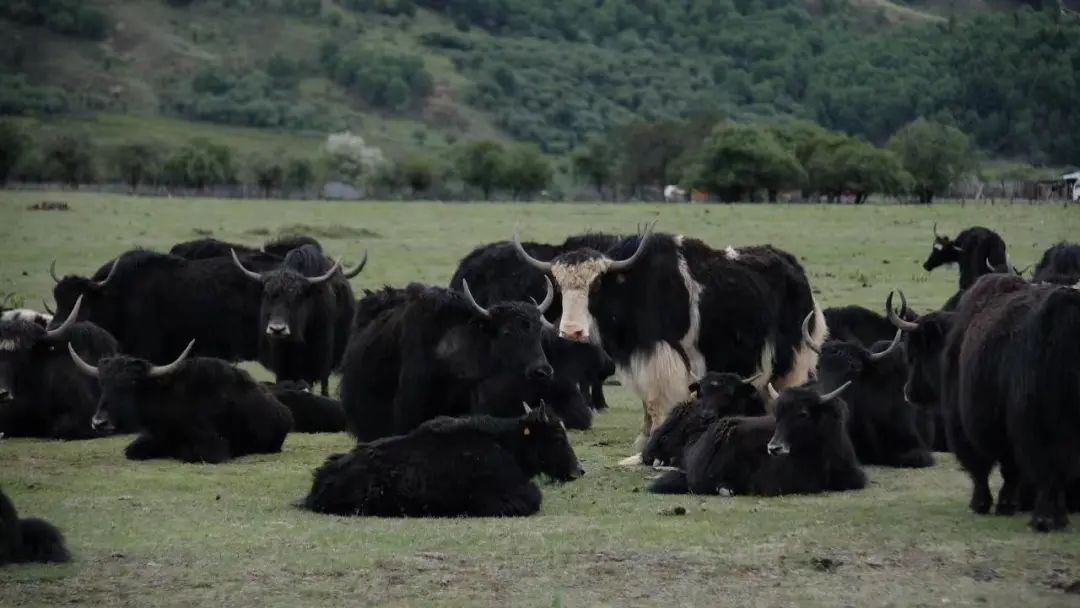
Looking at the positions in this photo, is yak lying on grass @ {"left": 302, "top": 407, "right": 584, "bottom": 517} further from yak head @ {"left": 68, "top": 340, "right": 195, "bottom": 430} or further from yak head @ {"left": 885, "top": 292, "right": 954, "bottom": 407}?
yak head @ {"left": 68, "top": 340, "right": 195, "bottom": 430}

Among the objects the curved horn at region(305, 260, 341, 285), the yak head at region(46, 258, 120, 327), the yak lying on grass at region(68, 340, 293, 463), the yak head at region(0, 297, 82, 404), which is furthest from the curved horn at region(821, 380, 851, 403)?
the yak head at region(46, 258, 120, 327)

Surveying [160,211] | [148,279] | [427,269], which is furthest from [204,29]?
[148,279]

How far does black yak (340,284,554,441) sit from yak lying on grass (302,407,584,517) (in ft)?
5.77

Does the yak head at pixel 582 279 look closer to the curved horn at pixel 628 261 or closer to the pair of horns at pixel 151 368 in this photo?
the curved horn at pixel 628 261

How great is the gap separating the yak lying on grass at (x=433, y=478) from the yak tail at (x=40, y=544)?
176cm

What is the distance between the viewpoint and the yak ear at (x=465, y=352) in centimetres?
1171

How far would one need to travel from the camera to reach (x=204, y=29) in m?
140

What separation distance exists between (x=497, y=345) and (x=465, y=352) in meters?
0.21

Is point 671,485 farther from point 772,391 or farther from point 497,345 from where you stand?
point 772,391

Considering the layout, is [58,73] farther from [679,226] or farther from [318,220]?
[679,226]

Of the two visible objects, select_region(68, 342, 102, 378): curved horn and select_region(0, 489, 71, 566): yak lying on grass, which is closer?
select_region(0, 489, 71, 566): yak lying on grass

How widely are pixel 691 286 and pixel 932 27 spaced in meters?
113

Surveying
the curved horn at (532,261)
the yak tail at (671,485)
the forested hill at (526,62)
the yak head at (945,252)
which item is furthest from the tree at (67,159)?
the yak tail at (671,485)

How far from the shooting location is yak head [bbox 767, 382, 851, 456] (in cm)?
1047
